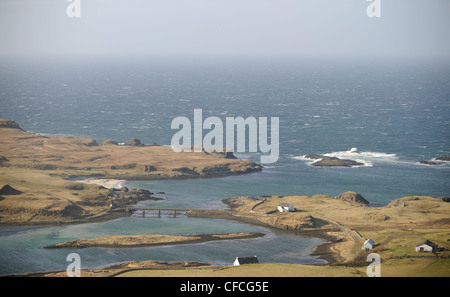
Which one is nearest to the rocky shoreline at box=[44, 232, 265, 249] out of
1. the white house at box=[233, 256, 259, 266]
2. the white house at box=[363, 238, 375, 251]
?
the white house at box=[233, 256, 259, 266]

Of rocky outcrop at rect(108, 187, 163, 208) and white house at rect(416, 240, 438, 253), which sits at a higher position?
white house at rect(416, 240, 438, 253)

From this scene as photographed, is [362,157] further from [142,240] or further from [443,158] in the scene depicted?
[142,240]

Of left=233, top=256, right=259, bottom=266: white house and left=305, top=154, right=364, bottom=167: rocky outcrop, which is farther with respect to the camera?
left=305, top=154, right=364, bottom=167: rocky outcrop

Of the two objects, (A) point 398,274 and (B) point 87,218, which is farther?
(B) point 87,218

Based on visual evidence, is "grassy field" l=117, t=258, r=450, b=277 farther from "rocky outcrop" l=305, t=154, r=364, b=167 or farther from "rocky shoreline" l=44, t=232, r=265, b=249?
"rocky outcrop" l=305, t=154, r=364, b=167

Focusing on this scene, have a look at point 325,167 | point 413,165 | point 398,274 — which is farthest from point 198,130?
point 398,274

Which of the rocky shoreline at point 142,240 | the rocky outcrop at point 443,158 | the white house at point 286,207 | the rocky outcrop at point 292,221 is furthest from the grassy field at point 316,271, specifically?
the rocky outcrop at point 443,158

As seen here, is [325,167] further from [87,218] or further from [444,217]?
[87,218]
